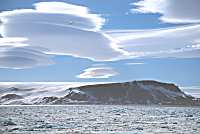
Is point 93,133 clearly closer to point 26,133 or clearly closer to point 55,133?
point 55,133

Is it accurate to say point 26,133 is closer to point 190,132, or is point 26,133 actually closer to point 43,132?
point 43,132

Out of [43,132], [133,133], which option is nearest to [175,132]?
[133,133]

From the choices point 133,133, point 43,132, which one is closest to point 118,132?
point 133,133

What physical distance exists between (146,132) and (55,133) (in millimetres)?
12411

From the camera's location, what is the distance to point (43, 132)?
2098 inches

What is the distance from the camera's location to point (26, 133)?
52062mm

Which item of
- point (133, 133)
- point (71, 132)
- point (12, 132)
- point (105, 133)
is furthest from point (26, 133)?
point (133, 133)

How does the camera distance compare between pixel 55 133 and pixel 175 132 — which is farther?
pixel 175 132

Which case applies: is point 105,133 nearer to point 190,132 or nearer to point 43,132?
point 43,132

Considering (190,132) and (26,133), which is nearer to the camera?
(26,133)

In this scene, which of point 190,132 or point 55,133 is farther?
point 190,132

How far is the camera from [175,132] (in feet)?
184

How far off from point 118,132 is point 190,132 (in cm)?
1013

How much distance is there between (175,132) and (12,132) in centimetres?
2210
